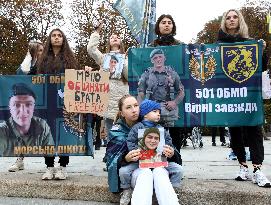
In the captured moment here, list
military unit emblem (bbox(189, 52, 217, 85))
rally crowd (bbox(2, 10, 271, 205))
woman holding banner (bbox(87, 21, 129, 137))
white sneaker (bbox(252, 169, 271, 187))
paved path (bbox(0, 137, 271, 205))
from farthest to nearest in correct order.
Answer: woman holding banner (bbox(87, 21, 129, 137)) → military unit emblem (bbox(189, 52, 217, 85)) → white sneaker (bbox(252, 169, 271, 187)) → paved path (bbox(0, 137, 271, 205)) → rally crowd (bbox(2, 10, 271, 205))

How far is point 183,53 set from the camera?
4660 millimetres

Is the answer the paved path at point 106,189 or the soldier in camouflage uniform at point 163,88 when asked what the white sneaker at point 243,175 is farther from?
the soldier in camouflage uniform at point 163,88

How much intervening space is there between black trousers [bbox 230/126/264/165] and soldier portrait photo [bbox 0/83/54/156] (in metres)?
1.94

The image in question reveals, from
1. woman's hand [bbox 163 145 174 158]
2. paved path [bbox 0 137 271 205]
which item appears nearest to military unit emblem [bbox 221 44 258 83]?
paved path [bbox 0 137 271 205]

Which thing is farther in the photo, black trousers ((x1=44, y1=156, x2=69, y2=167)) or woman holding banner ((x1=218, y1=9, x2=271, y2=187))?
black trousers ((x1=44, y1=156, x2=69, y2=167))

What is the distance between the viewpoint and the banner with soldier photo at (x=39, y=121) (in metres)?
4.87

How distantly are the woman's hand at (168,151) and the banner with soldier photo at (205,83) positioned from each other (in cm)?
68

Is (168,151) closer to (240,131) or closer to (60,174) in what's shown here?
(240,131)

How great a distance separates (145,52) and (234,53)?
36.1 inches

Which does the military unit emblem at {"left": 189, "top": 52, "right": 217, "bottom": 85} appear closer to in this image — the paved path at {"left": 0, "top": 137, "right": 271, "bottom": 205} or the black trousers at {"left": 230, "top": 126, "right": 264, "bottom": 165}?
the black trousers at {"left": 230, "top": 126, "right": 264, "bottom": 165}

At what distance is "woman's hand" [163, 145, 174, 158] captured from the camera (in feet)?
12.4

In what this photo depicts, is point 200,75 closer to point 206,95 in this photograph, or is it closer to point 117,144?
point 206,95

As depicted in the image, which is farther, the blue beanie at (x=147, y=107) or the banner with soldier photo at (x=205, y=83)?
the banner with soldier photo at (x=205, y=83)

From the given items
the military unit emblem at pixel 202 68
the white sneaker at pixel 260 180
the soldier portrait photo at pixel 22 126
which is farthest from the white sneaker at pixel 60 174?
the white sneaker at pixel 260 180
